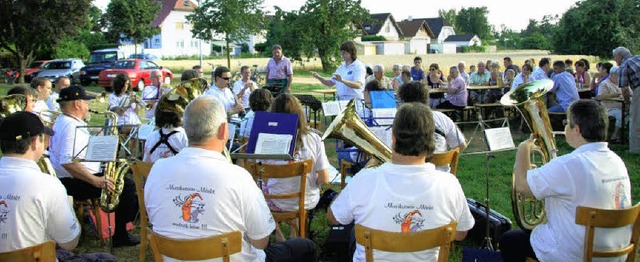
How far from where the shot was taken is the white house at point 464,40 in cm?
9112

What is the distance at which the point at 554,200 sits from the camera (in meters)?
3.22

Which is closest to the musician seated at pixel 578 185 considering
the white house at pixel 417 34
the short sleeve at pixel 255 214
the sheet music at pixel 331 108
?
the short sleeve at pixel 255 214

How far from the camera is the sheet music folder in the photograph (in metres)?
4.44

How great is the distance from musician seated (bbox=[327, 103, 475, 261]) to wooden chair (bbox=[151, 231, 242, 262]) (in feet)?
1.93

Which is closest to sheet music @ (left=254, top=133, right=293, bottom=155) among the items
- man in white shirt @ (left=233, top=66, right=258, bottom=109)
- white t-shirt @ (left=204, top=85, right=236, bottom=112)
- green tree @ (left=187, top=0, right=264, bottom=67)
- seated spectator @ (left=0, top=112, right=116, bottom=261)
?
seated spectator @ (left=0, top=112, right=116, bottom=261)

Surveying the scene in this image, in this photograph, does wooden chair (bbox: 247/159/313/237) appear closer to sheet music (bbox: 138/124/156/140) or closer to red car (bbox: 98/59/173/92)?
sheet music (bbox: 138/124/156/140)

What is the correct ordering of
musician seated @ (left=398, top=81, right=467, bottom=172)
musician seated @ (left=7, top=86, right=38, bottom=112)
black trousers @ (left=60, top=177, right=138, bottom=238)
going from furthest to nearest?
musician seated @ (left=7, top=86, right=38, bottom=112) < black trousers @ (left=60, top=177, right=138, bottom=238) < musician seated @ (left=398, top=81, right=467, bottom=172)

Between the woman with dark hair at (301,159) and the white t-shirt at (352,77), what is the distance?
377cm

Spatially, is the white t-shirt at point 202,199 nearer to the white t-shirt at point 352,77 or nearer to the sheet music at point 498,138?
the sheet music at point 498,138

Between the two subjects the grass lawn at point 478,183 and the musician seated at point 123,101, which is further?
the musician seated at point 123,101

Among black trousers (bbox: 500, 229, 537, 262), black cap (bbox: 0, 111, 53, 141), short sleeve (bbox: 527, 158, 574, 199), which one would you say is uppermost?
black cap (bbox: 0, 111, 53, 141)

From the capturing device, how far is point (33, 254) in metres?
2.78

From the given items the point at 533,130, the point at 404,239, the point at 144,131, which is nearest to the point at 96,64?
the point at 144,131

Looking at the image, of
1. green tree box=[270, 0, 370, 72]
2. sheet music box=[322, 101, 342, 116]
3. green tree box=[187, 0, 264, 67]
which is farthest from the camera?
green tree box=[270, 0, 370, 72]
